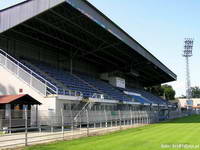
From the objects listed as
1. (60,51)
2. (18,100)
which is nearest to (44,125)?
(18,100)

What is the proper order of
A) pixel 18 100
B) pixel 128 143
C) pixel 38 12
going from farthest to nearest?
1. pixel 38 12
2. pixel 18 100
3. pixel 128 143

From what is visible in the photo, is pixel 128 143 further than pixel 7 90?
No

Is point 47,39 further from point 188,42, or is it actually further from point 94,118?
point 188,42

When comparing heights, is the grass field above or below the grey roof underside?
below

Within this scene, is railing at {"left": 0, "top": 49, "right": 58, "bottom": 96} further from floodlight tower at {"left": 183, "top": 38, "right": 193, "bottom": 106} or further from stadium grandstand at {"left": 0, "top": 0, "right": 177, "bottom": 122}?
floodlight tower at {"left": 183, "top": 38, "right": 193, "bottom": 106}

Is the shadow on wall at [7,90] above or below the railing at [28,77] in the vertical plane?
below

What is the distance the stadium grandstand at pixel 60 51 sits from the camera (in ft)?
84.4

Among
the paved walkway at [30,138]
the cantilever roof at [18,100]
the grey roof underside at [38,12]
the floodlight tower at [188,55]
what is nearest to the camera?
the paved walkway at [30,138]

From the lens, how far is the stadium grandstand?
84.4 ft

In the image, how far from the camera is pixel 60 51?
39.1 m

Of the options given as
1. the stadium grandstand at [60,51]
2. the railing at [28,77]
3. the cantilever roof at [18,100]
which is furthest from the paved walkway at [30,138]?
the railing at [28,77]

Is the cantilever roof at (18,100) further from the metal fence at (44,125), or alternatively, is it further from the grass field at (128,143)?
the grass field at (128,143)

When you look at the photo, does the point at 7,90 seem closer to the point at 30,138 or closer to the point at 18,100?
the point at 18,100

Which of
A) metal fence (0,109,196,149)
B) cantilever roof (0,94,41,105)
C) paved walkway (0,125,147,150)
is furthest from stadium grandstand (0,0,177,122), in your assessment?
paved walkway (0,125,147,150)
